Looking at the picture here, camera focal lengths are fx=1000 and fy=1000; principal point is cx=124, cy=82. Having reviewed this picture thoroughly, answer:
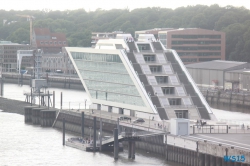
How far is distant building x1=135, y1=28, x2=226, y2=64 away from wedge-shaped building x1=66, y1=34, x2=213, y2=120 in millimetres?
72537

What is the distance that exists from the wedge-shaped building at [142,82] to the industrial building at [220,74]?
42.5 meters

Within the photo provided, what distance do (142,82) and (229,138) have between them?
16.5 m

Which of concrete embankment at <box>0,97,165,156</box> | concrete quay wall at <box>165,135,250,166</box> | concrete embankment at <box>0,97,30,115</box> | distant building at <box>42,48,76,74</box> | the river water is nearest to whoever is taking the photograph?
concrete quay wall at <box>165,135,250,166</box>

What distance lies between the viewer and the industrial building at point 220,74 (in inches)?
5231

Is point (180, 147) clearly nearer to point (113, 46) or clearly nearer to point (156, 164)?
point (156, 164)

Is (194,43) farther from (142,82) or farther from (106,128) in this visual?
(106,128)

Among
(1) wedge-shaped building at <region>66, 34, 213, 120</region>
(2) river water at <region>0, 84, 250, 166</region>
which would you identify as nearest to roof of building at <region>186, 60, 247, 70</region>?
(2) river water at <region>0, 84, 250, 166</region>

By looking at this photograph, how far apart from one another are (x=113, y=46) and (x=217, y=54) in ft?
264

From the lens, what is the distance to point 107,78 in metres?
89.8

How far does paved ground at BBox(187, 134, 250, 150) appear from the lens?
65944 millimetres

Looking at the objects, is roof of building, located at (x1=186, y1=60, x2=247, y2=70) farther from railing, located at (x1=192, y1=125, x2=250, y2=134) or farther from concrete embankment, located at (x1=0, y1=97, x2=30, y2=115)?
railing, located at (x1=192, y1=125, x2=250, y2=134)

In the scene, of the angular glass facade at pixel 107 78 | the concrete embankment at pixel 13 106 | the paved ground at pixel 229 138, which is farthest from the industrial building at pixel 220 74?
the paved ground at pixel 229 138

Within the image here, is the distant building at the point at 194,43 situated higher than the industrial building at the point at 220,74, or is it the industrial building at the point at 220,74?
the distant building at the point at 194,43

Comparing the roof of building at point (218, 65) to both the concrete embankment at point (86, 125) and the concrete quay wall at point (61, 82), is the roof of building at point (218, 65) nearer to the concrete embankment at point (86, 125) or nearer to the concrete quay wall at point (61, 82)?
the concrete quay wall at point (61, 82)
